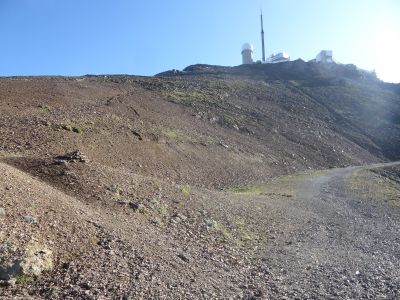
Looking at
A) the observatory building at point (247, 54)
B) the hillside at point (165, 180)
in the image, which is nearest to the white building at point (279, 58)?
the observatory building at point (247, 54)

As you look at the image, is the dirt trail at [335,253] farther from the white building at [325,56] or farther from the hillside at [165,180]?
the white building at [325,56]

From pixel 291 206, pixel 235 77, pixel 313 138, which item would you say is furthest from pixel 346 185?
pixel 235 77

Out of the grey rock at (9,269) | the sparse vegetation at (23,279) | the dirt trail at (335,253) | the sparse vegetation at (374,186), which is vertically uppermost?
the grey rock at (9,269)

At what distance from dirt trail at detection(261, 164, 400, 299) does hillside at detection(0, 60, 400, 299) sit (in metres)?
0.11

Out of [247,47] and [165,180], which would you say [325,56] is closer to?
[247,47]

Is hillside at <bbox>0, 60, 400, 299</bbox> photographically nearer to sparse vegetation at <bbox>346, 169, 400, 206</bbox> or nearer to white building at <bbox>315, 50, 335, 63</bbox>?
sparse vegetation at <bbox>346, 169, 400, 206</bbox>

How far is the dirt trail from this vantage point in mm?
9266

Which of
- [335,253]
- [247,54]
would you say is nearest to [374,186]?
[335,253]

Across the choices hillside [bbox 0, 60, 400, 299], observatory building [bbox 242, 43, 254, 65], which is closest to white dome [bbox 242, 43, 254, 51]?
observatory building [bbox 242, 43, 254, 65]

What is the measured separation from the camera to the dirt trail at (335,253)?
927 cm

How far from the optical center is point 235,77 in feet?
201

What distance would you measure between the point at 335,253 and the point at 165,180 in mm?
8231

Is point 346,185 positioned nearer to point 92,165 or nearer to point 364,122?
point 92,165

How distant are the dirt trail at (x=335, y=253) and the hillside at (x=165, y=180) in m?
0.11
